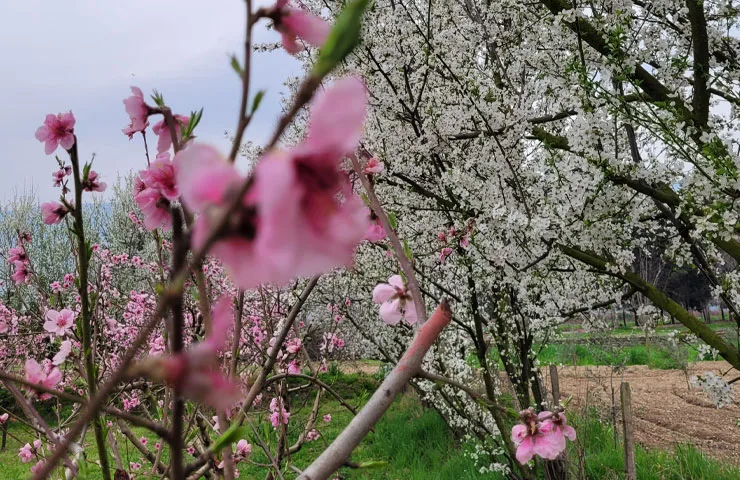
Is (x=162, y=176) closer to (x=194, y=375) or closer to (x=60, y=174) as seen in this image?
(x=194, y=375)

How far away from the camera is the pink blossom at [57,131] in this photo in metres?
1.04

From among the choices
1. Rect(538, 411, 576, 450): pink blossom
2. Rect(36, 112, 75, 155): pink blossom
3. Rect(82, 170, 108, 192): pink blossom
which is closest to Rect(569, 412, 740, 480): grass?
Rect(538, 411, 576, 450): pink blossom

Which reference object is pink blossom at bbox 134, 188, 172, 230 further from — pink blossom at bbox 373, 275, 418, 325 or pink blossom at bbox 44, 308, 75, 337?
pink blossom at bbox 44, 308, 75, 337

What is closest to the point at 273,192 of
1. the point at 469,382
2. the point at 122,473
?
the point at 122,473

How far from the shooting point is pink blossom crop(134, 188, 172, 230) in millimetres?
742

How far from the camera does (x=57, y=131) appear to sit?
105cm

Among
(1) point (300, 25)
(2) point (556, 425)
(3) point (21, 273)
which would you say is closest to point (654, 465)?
(2) point (556, 425)

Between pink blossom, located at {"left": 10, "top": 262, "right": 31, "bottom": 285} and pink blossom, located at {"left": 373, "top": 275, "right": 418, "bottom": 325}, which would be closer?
pink blossom, located at {"left": 373, "top": 275, "right": 418, "bottom": 325}

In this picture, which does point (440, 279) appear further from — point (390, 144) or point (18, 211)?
point (18, 211)

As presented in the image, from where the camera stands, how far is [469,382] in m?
5.69

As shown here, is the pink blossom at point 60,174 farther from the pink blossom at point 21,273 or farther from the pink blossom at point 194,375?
the pink blossom at point 194,375

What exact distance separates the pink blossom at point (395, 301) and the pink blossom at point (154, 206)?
41 centimetres

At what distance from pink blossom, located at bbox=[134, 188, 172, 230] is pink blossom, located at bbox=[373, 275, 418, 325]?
0.41 m

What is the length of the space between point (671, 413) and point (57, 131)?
10.7 meters
